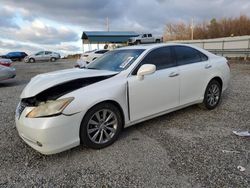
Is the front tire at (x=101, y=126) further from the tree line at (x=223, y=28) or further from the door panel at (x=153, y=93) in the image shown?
the tree line at (x=223, y=28)

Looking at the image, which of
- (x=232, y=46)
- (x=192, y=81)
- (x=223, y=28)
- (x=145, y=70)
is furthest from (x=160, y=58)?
(x=223, y=28)

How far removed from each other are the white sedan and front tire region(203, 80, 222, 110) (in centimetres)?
3

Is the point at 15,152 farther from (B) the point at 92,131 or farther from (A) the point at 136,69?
(A) the point at 136,69

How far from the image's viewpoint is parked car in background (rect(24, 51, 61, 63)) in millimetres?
34312

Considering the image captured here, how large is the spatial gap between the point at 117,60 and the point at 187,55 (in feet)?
4.92

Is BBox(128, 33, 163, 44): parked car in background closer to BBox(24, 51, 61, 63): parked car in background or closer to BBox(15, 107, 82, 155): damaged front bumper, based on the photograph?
BBox(24, 51, 61, 63): parked car in background

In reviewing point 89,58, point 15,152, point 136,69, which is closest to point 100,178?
point 15,152

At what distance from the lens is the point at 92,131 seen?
3.57 meters

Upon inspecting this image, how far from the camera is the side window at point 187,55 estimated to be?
479 centimetres

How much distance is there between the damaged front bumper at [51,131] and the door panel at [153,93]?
1.03 m

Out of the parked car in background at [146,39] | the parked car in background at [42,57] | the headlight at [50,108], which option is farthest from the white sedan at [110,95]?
the parked car in background at [42,57]

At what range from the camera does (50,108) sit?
3.19 m

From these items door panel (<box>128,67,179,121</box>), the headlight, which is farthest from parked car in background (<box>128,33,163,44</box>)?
the headlight

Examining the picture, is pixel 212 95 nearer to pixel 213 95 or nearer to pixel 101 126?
pixel 213 95
